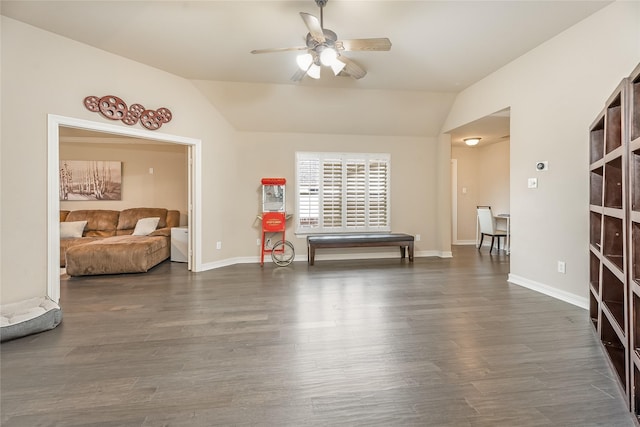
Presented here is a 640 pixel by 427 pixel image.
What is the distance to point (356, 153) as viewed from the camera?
18.8ft

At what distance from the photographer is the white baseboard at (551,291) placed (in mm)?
3023

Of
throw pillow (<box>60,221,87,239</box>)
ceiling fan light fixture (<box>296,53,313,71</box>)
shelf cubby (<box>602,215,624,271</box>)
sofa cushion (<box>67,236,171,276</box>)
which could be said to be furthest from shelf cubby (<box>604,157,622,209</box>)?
throw pillow (<box>60,221,87,239</box>)

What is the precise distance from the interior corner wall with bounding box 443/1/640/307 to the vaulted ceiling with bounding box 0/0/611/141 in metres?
0.23

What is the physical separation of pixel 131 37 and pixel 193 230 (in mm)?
2653

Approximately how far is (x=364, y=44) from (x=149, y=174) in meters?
5.66

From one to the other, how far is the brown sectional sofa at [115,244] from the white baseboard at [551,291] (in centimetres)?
542

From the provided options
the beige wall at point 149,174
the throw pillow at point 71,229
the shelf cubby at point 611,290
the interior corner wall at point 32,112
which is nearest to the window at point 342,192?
the beige wall at point 149,174

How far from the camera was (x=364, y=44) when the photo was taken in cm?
274

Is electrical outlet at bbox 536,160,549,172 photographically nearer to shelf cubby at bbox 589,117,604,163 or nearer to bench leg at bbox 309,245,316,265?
shelf cubby at bbox 589,117,604,163

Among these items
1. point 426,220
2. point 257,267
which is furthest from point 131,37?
point 426,220

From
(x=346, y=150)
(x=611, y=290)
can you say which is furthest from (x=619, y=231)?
(x=346, y=150)

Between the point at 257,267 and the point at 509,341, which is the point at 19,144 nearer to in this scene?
the point at 257,267

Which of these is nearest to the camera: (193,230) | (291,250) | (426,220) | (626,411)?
(626,411)

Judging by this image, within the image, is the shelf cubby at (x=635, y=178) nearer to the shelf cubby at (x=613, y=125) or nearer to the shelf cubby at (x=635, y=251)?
the shelf cubby at (x=635, y=251)
